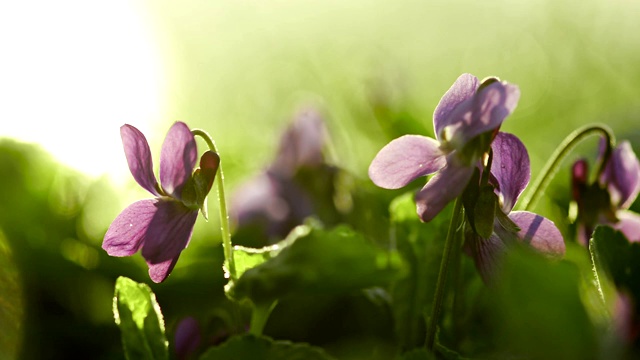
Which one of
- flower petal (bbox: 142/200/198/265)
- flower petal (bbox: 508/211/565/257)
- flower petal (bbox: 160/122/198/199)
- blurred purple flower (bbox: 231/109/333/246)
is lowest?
blurred purple flower (bbox: 231/109/333/246)

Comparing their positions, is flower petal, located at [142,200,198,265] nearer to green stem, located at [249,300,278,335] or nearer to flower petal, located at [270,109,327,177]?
green stem, located at [249,300,278,335]

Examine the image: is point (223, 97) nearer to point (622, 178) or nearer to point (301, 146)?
point (301, 146)

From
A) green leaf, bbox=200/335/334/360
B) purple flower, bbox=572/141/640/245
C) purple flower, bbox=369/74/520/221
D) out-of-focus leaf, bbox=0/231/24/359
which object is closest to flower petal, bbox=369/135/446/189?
purple flower, bbox=369/74/520/221

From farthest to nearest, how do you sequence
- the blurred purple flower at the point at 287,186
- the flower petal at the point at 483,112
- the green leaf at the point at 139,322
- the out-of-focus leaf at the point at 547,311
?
the blurred purple flower at the point at 287,186
the green leaf at the point at 139,322
the flower petal at the point at 483,112
the out-of-focus leaf at the point at 547,311

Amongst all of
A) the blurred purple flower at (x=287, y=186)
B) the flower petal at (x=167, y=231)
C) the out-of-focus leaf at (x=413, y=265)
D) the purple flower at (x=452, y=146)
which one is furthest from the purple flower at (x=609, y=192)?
the blurred purple flower at (x=287, y=186)

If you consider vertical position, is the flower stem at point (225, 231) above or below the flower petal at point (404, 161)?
below

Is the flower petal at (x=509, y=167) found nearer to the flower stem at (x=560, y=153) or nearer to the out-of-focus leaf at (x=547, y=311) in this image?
the flower stem at (x=560, y=153)
